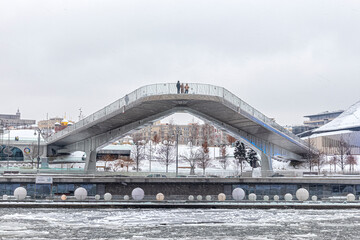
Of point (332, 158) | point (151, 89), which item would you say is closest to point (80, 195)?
point (151, 89)

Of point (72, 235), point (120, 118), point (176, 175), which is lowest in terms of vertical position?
point (72, 235)

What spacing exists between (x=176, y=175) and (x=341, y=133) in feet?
133

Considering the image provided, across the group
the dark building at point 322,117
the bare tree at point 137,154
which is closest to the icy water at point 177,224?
the bare tree at point 137,154

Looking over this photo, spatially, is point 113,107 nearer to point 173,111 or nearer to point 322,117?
point 173,111

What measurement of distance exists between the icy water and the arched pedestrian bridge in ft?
39.3

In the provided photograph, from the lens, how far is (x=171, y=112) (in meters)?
44.2

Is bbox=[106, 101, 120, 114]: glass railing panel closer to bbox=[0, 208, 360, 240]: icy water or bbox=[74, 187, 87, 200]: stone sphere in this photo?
bbox=[74, 187, 87, 200]: stone sphere

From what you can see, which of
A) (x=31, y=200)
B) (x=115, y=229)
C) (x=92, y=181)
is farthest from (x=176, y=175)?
(x=115, y=229)

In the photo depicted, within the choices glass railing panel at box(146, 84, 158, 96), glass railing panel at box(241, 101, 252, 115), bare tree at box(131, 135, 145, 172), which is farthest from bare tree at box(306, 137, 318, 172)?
bare tree at box(131, 135, 145, 172)

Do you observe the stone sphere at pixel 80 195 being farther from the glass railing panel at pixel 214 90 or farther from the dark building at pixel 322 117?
the dark building at pixel 322 117

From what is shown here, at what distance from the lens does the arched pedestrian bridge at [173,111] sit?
38.8 m

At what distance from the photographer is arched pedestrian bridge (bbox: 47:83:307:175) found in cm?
3878

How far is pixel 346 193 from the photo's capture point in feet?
117

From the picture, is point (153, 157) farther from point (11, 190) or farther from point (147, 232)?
point (147, 232)
